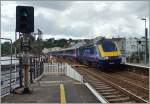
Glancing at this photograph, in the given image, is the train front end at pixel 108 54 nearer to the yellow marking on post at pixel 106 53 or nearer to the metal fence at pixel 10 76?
the yellow marking on post at pixel 106 53

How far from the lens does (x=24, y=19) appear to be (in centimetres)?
1458

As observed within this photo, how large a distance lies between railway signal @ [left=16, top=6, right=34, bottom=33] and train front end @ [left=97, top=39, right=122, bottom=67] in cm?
2053

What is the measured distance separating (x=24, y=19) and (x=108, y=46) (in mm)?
21312

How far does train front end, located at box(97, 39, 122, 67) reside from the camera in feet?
114

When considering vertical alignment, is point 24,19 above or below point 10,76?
above

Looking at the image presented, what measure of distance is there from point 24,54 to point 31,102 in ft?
9.73

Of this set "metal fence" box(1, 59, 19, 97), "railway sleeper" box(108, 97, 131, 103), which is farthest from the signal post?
"railway sleeper" box(108, 97, 131, 103)

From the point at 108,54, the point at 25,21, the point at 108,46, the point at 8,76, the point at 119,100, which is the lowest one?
the point at 119,100

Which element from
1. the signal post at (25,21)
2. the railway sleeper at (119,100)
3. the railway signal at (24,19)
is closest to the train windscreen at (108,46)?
the railway sleeper at (119,100)

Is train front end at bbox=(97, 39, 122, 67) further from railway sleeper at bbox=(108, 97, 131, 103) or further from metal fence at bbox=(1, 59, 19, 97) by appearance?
metal fence at bbox=(1, 59, 19, 97)

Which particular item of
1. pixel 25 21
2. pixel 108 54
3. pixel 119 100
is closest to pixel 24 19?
pixel 25 21

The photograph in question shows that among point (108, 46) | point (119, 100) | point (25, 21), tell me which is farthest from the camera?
point (108, 46)

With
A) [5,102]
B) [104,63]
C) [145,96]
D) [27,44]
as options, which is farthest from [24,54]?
[104,63]

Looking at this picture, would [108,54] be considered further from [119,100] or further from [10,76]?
[10,76]
